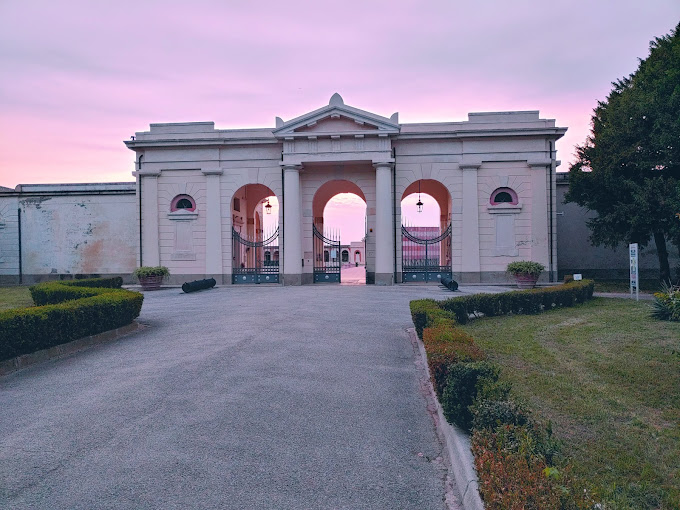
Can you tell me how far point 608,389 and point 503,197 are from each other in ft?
68.8

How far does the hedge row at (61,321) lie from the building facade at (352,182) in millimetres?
14282

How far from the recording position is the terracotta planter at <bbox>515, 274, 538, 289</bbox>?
933 inches

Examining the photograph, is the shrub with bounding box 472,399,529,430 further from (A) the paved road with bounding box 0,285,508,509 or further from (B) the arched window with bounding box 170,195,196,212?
(B) the arched window with bounding box 170,195,196,212

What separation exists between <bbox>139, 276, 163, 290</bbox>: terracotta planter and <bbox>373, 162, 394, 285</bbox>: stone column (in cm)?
1065

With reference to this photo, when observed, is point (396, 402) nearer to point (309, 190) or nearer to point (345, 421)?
point (345, 421)

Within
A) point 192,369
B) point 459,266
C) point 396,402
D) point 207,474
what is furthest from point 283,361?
point 459,266

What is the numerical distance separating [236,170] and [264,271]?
5632 mm

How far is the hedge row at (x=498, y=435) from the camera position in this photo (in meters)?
3.43

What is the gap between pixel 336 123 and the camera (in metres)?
26.6

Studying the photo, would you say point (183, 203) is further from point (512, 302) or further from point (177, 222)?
point (512, 302)

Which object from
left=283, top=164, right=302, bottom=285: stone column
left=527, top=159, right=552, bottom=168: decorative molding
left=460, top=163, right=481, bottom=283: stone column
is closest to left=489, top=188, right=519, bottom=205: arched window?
left=460, top=163, right=481, bottom=283: stone column

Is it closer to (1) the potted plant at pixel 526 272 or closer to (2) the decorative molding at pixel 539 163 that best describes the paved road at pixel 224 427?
(1) the potted plant at pixel 526 272

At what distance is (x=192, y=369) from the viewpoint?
8625 mm

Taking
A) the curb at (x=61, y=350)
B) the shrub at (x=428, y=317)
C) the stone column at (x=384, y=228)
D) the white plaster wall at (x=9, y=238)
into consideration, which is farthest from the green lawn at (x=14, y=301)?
the stone column at (x=384, y=228)
